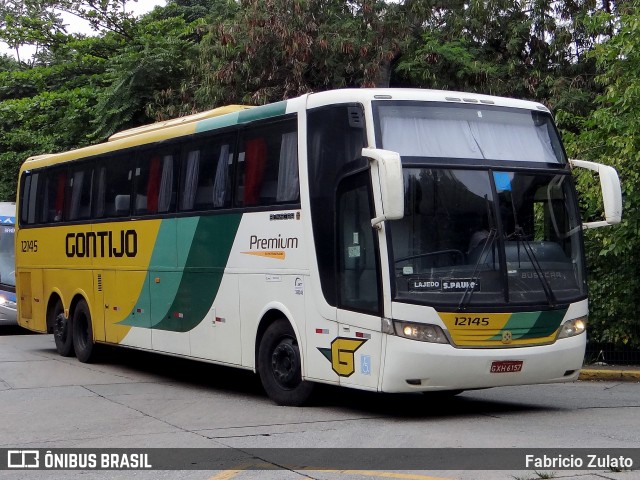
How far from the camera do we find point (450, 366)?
10.5m

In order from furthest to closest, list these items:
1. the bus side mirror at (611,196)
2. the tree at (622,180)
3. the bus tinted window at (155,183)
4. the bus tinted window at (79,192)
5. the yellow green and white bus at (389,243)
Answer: the bus tinted window at (79,192), the tree at (622,180), the bus tinted window at (155,183), the bus side mirror at (611,196), the yellow green and white bus at (389,243)

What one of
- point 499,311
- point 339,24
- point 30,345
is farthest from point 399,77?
point 499,311

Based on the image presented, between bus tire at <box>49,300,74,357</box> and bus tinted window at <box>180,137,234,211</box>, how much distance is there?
5192mm

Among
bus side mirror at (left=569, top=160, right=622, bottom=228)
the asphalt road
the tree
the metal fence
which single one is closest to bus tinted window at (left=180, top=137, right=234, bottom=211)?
the asphalt road

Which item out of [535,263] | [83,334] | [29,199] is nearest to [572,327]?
[535,263]

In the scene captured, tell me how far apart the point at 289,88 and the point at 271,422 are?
1293 centimetres

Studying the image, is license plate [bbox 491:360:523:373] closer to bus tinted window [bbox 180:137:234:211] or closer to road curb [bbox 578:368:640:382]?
bus tinted window [bbox 180:137:234:211]

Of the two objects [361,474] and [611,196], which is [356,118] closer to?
[611,196]

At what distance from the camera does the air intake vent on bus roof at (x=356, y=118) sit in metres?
11.0

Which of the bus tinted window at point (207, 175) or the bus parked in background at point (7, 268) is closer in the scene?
the bus tinted window at point (207, 175)

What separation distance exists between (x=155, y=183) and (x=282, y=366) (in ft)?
13.9

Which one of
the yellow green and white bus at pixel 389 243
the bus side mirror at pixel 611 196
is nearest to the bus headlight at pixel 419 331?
the yellow green and white bus at pixel 389 243

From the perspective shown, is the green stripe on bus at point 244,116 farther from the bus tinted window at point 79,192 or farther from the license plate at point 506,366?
the bus tinted window at point 79,192

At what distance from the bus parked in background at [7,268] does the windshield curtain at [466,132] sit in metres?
16.0
